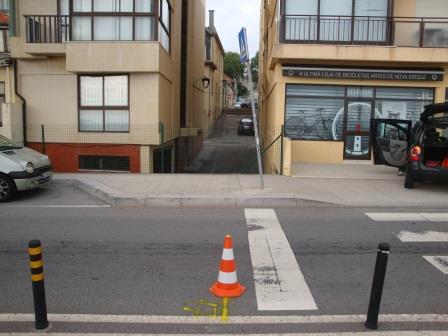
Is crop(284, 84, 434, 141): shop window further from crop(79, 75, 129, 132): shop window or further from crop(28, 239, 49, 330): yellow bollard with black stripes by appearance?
crop(28, 239, 49, 330): yellow bollard with black stripes

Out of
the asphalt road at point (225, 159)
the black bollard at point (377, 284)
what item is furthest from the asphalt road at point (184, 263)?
the asphalt road at point (225, 159)

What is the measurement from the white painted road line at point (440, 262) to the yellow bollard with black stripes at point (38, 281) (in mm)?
4292

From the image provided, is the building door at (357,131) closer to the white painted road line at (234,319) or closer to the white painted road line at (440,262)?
the white painted road line at (440,262)

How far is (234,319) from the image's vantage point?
4.30 m

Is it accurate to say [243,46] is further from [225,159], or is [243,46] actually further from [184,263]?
[225,159]

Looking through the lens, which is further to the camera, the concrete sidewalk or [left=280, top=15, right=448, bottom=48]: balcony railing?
[left=280, top=15, right=448, bottom=48]: balcony railing

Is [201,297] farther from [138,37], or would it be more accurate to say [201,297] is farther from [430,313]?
[138,37]

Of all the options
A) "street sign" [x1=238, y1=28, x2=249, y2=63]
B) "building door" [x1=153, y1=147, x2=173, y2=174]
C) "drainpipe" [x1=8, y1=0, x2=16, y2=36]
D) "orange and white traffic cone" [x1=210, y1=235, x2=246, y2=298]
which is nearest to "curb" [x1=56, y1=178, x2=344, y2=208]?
"street sign" [x1=238, y1=28, x2=249, y2=63]

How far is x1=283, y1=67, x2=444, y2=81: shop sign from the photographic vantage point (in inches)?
592

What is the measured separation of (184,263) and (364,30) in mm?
12013

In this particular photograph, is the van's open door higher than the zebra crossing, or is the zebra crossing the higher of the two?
the van's open door

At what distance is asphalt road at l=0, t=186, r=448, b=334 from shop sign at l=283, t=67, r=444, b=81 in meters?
7.20

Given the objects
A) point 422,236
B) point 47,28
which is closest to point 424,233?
point 422,236

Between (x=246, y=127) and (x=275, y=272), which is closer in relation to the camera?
(x=275, y=272)
